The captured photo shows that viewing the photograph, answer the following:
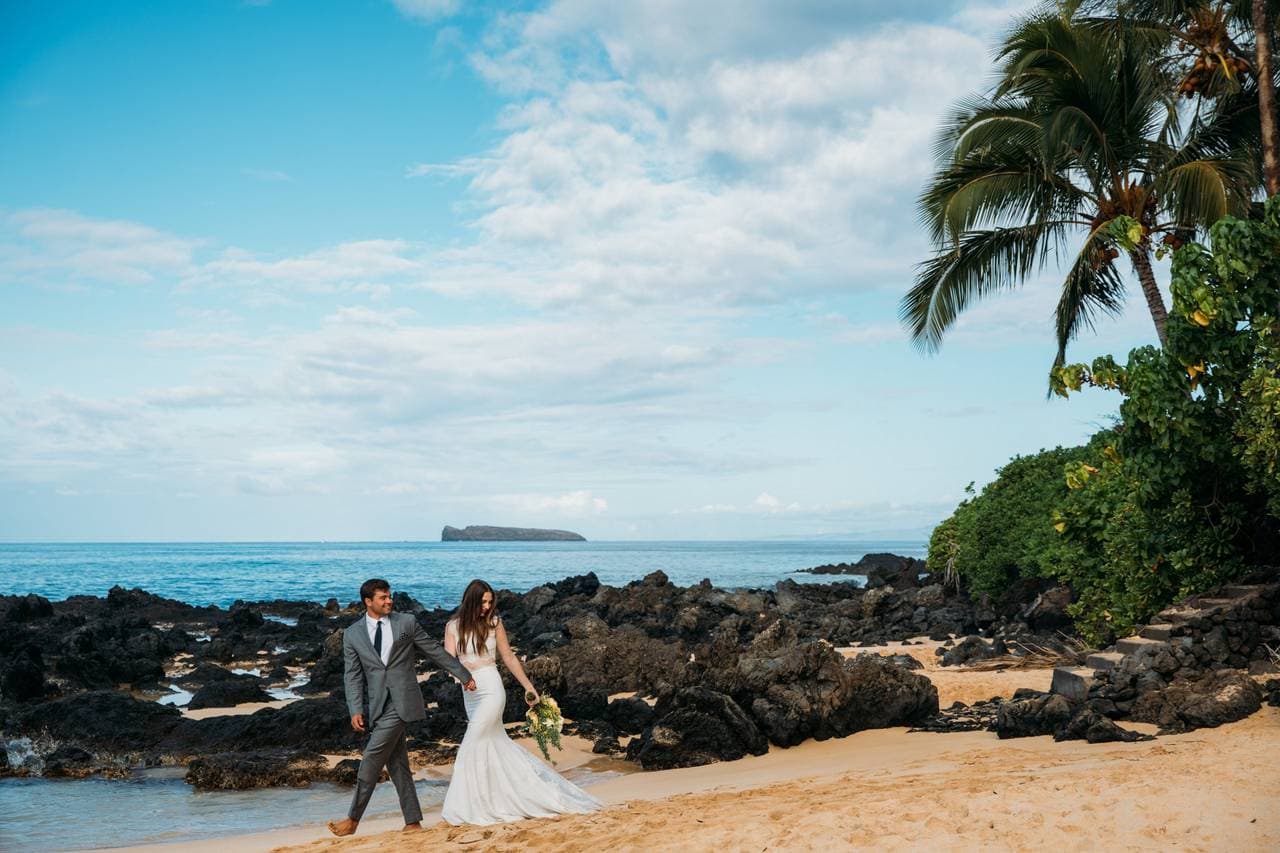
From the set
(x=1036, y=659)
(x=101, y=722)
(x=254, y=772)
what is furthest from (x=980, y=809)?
(x=101, y=722)

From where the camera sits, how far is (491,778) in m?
7.72

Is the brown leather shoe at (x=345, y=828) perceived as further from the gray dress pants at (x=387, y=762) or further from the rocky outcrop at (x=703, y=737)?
the rocky outcrop at (x=703, y=737)

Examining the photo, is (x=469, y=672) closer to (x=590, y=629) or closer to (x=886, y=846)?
(x=886, y=846)

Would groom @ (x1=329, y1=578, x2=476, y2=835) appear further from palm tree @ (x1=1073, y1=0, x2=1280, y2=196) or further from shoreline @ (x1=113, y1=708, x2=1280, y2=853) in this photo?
palm tree @ (x1=1073, y1=0, x2=1280, y2=196)

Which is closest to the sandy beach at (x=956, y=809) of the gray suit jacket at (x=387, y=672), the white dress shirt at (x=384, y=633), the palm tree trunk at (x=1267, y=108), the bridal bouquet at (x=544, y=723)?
the bridal bouquet at (x=544, y=723)

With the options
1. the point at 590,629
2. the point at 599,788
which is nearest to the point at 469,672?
the point at 599,788

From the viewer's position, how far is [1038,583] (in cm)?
2136

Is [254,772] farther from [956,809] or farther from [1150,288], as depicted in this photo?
[1150,288]

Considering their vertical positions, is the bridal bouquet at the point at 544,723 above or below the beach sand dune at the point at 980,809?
above

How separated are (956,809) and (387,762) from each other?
4170mm

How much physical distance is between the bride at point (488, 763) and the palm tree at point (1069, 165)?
12712 mm

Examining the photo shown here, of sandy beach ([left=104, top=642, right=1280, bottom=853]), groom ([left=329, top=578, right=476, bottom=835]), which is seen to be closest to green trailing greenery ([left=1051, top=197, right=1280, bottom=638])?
sandy beach ([left=104, top=642, right=1280, bottom=853])

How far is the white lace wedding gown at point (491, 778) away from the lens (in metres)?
7.67

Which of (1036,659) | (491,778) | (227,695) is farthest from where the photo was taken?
(227,695)
